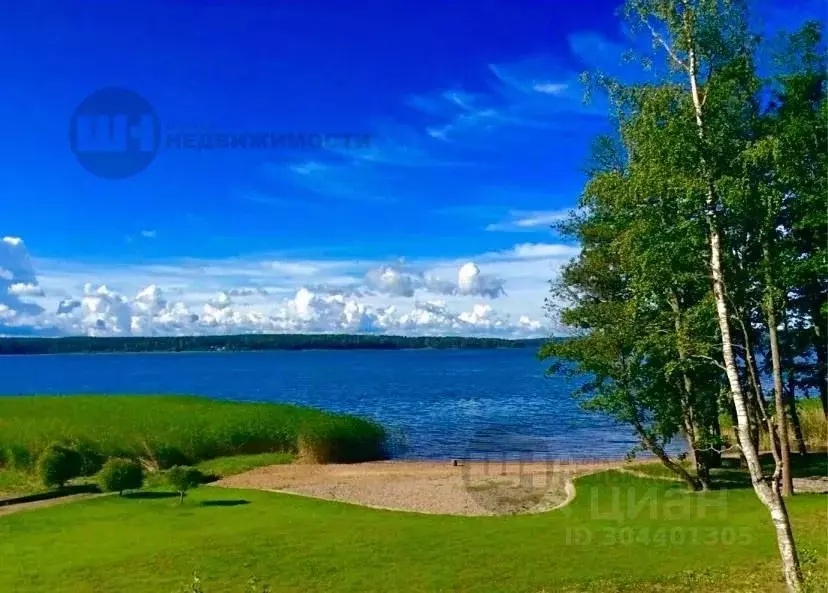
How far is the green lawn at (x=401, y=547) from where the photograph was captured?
1630 centimetres

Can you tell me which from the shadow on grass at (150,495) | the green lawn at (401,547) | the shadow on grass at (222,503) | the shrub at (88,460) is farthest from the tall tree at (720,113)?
the shrub at (88,460)

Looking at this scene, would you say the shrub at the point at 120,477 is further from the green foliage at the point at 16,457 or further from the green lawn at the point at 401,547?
the green foliage at the point at 16,457

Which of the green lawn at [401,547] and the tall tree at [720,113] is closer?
the tall tree at [720,113]

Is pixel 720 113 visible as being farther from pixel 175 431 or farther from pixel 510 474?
pixel 175 431

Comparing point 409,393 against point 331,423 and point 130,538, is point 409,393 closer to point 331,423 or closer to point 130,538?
point 331,423

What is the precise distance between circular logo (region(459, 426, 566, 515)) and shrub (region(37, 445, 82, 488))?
16936 millimetres

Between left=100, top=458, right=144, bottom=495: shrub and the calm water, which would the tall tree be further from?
the calm water

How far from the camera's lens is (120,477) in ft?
95.0

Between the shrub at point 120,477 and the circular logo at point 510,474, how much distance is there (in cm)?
1335

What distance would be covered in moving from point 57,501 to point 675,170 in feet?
86.5

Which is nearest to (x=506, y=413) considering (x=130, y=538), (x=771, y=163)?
(x=130, y=538)

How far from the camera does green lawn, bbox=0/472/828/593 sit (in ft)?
53.5

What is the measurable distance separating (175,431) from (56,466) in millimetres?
12365

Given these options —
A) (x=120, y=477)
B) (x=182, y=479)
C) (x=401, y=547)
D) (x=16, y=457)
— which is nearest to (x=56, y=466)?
(x=120, y=477)
